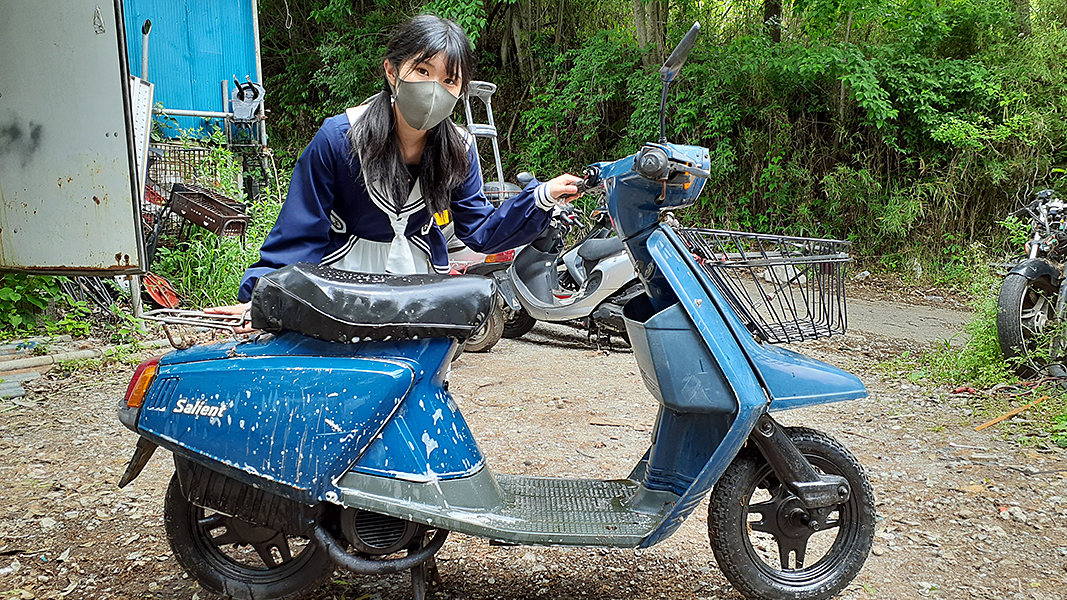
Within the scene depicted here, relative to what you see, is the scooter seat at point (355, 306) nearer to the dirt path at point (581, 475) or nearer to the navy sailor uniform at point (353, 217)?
the navy sailor uniform at point (353, 217)

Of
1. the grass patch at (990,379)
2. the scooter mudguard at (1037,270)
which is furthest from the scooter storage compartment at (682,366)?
the scooter mudguard at (1037,270)

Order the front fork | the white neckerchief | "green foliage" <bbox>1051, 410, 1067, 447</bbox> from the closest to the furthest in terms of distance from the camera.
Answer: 1. the front fork
2. the white neckerchief
3. "green foliage" <bbox>1051, 410, 1067, 447</bbox>

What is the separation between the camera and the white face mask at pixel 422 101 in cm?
205

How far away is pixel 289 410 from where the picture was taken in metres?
1.77

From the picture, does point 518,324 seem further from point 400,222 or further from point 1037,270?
point 400,222

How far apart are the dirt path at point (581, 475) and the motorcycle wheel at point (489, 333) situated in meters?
0.23

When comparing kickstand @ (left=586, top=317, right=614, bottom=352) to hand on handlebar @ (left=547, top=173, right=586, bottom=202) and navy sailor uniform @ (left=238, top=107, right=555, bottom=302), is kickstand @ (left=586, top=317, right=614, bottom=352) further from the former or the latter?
hand on handlebar @ (left=547, top=173, right=586, bottom=202)

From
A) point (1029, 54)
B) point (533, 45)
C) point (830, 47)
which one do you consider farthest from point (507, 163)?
point (1029, 54)

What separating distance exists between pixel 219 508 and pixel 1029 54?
865 cm

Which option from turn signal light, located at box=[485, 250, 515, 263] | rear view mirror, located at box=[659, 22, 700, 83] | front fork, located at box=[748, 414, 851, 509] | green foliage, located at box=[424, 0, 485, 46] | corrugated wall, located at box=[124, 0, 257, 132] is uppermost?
green foliage, located at box=[424, 0, 485, 46]

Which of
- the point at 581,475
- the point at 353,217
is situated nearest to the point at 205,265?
the point at 581,475

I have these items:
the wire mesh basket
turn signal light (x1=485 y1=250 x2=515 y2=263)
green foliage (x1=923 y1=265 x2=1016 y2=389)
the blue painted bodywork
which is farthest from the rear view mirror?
turn signal light (x1=485 y1=250 x2=515 y2=263)

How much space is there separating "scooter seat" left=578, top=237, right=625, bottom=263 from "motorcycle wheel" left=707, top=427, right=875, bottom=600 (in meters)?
2.76

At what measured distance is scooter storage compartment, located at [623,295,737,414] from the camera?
1960 mm
